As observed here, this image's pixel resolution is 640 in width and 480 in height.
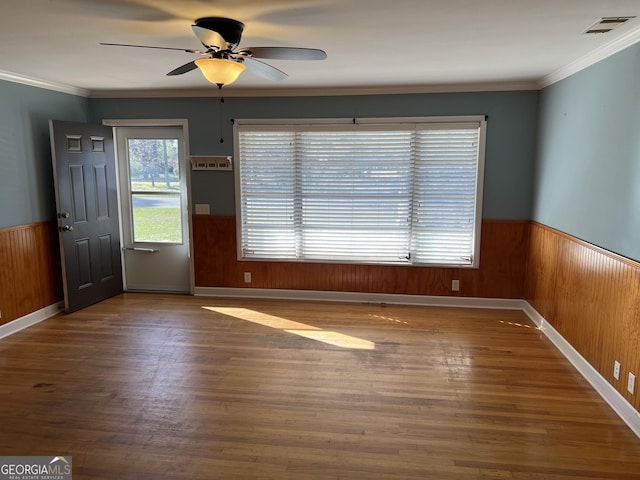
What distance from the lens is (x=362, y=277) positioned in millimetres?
5008

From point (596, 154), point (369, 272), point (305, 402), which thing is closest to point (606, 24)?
point (596, 154)

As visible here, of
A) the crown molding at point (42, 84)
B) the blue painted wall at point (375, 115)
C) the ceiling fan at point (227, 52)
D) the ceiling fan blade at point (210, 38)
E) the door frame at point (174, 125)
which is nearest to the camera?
the ceiling fan blade at point (210, 38)

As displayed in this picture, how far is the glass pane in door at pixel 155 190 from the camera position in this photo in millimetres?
5184

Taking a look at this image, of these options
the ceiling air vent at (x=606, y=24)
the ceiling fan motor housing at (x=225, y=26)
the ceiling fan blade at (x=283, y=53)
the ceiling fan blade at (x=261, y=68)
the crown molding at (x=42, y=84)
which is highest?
the crown molding at (x=42, y=84)

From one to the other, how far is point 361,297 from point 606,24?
134 inches

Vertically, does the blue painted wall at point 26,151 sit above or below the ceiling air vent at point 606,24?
Answer: below

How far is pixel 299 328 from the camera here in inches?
165

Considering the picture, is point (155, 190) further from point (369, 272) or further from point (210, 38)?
point (210, 38)

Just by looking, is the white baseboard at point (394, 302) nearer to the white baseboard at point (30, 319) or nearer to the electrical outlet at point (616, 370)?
the white baseboard at point (30, 319)

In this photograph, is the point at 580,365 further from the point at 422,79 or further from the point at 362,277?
the point at 422,79

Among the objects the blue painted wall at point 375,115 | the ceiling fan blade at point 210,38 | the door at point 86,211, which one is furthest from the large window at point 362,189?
the ceiling fan blade at point 210,38

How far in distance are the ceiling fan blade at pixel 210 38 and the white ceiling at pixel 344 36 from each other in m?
0.12

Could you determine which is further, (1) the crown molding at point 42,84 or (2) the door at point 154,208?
(2) the door at point 154,208

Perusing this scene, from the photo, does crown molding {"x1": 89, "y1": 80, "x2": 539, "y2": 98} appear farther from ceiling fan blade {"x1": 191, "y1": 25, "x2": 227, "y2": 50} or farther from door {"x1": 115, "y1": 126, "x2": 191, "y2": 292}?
ceiling fan blade {"x1": 191, "y1": 25, "x2": 227, "y2": 50}
